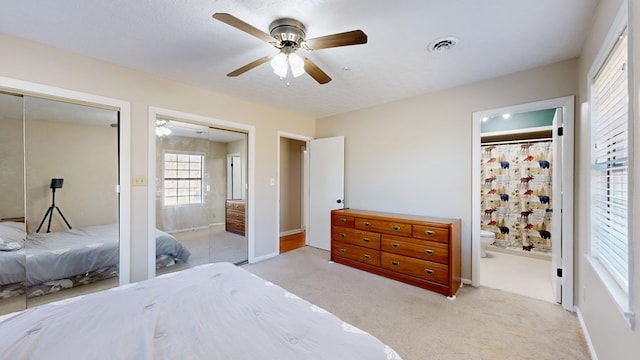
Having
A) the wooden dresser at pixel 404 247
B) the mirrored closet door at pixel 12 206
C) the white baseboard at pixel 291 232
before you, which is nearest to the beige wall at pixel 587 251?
the wooden dresser at pixel 404 247

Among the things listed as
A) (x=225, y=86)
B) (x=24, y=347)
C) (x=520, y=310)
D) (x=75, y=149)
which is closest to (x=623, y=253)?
(x=520, y=310)

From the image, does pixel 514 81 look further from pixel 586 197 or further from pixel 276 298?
pixel 276 298

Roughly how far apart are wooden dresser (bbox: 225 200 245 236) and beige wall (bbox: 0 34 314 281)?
0.24m

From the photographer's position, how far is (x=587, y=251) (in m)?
2.05

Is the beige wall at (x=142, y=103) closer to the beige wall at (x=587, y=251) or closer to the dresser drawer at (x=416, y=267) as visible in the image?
the dresser drawer at (x=416, y=267)

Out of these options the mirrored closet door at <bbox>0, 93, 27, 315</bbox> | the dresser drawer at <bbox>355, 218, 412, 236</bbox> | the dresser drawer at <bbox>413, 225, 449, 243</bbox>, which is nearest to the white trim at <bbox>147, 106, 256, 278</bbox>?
the mirrored closet door at <bbox>0, 93, 27, 315</bbox>

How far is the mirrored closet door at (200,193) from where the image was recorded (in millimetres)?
3204

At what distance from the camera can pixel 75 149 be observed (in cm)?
261

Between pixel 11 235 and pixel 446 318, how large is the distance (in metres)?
4.14

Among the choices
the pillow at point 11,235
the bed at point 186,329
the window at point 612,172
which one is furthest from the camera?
the pillow at point 11,235

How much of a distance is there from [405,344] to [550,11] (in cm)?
268

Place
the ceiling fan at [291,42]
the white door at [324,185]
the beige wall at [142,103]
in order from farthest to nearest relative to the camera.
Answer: the white door at [324,185]
the beige wall at [142,103]
the ceiling fan at [291,42]

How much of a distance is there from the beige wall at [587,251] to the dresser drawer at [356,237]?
192 centimetres

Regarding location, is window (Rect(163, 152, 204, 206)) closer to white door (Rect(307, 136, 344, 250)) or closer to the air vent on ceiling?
white door (Rect(307, 136, 344, 250))
